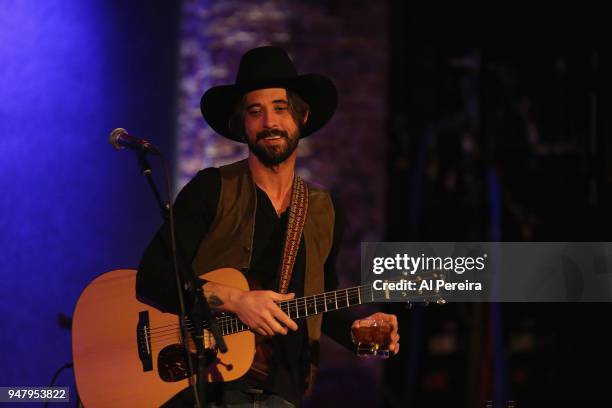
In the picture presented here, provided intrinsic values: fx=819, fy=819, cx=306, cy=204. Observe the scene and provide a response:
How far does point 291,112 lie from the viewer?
12.2 feet

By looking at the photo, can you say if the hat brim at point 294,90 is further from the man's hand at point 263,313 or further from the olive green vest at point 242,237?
the man's hand at point 263,313

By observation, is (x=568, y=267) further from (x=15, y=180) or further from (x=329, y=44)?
(x=15, y=180)

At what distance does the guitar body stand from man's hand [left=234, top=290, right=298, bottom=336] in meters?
0.16

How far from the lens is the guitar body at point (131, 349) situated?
11.3ft

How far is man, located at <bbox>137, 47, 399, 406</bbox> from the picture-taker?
135 inches

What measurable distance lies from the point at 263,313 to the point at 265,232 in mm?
487

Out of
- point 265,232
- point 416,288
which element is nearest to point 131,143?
point 265,232

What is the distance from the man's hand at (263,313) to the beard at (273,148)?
64cm

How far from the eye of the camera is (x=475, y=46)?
5922 mm

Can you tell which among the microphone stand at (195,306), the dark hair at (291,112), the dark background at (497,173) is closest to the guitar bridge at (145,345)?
the microphone stand at (195,306)

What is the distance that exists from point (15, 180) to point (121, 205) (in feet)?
2.04

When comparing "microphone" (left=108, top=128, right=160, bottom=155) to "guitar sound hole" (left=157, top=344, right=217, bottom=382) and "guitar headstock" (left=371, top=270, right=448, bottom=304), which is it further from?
"guitar headstock" (left=371, top=270, right=448, bottom=304)

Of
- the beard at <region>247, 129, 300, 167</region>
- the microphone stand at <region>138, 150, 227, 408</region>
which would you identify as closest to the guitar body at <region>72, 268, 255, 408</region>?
the microphone stand at <region>138, 150, 227, 408</region>

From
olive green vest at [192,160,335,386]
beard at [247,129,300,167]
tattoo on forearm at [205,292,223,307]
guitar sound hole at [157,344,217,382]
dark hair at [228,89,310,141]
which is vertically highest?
dark hair at [228,89,310,141]
